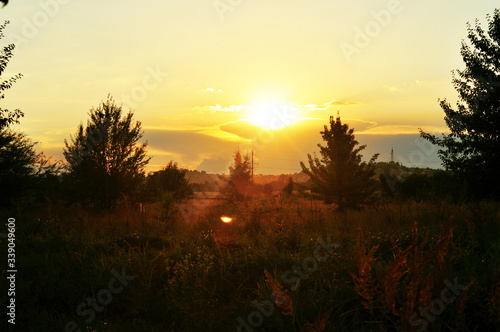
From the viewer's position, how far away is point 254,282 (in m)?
6.07

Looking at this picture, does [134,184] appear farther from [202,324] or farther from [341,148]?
[202,324]

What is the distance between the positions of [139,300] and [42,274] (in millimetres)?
2194

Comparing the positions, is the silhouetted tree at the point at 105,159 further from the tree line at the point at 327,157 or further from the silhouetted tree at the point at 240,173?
the silhouetted tree at the point at 240,173

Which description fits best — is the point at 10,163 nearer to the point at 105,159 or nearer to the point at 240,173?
the point at 105,159

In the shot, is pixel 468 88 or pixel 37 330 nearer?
pixel 37 330

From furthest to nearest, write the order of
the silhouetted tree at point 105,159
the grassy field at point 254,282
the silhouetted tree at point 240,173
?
the silhouetted tree at point 240,173 < the silhouetted tree at point 105,159 < the grassy field at point 254,282

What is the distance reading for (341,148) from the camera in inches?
739

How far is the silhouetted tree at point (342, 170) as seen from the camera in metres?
18.7

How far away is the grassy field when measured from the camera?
3.62m

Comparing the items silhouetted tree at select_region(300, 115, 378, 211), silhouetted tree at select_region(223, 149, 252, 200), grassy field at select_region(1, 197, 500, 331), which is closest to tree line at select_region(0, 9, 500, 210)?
silhouetted tree at select_region(300, 115, 378, 211)

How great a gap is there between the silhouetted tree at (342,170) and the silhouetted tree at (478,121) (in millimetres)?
4233

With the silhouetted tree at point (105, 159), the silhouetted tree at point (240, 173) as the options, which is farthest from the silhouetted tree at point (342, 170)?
the silhouetted tree at point (240, 173)

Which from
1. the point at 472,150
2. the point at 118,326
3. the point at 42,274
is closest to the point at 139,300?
the point at 118,326

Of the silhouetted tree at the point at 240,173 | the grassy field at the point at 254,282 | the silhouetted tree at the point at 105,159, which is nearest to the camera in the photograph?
the grassy field at the point at 254,282
